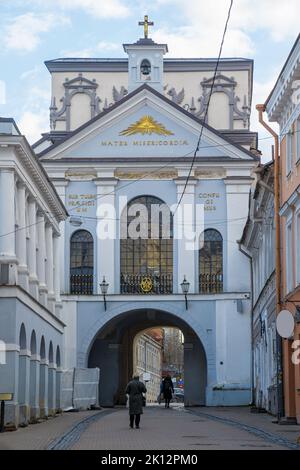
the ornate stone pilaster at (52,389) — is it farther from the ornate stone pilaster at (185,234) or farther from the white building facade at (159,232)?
the ornate stone pilaster at (185,234)

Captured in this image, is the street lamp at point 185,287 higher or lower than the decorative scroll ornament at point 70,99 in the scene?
lower

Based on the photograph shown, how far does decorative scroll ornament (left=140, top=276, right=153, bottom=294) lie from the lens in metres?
46.2

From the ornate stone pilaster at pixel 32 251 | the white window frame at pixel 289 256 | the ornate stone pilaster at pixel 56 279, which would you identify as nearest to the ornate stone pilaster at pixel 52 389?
the ornate stone pilaster at pixel 56 279

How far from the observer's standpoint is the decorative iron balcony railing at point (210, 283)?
46.1m

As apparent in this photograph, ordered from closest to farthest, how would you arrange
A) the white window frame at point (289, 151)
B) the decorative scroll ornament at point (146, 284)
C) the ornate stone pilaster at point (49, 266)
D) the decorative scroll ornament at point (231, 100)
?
1. the white window frame at point (289, 151)
2. the ornate stone pilaster at point (49, 266)
3. the decorative scroll ornament at point (146, 284)
4. the decorative scroll ornament at point (231, 100)

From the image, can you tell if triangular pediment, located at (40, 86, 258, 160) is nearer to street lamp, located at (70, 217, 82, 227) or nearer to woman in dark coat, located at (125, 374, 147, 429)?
street lamp, located at (70, 217, 82, 227)

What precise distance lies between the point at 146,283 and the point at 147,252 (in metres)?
1.36

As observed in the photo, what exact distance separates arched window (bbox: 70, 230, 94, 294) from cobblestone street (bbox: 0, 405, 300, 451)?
16982 millimetres

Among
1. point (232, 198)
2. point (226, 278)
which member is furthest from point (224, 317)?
point (232, 198)

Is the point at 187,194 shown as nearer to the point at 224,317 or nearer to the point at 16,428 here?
the point at 224,317

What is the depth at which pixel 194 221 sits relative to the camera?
152ft

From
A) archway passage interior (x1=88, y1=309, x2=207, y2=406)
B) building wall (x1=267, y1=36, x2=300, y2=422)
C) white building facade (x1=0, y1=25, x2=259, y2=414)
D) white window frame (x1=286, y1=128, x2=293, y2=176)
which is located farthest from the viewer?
archway passage interior (x1=88, y1=309, x2=207, y2=406)

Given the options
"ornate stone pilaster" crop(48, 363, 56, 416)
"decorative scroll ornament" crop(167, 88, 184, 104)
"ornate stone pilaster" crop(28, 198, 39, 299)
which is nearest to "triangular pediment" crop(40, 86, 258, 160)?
"decorative scroll ornament" crop(167, 88, 184, 104)

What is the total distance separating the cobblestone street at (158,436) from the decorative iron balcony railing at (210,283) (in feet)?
54.8
